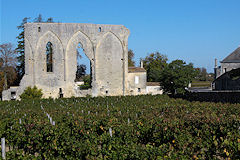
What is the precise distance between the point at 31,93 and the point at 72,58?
17.6 feet

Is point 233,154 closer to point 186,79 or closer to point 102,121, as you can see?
point 102,121

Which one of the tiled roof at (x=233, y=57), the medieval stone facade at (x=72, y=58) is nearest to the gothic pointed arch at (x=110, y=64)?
the medieval stone facade at (x=72, y=58)

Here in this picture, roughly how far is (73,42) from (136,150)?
74.4ft

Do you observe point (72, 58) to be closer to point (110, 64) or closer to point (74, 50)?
point (74, 50)

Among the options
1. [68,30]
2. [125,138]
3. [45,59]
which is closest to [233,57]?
[68,30]

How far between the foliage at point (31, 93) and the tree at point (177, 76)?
1438cm

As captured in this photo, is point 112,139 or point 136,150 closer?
point 136,150

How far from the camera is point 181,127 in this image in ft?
26.7

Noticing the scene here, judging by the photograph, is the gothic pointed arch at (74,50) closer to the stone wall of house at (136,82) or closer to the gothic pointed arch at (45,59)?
the gothic pointed arch at (45,59)

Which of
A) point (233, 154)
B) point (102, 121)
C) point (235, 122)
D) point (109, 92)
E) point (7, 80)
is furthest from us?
point (7, 80)

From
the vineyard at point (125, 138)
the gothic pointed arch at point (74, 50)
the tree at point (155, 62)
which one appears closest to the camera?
the vineyard at point (125, 138)

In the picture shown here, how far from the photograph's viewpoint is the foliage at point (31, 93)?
24591mm

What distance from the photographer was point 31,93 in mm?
24984

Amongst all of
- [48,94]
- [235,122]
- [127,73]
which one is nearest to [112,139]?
[235,122]
